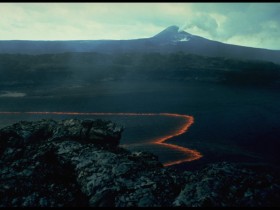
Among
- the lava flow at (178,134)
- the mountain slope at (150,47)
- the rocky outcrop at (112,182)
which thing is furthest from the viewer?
the mountain slope at (150,47)

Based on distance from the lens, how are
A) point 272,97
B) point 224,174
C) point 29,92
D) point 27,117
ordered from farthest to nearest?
point 29,92 < point 272,97 < point 27,117 < point 224,174

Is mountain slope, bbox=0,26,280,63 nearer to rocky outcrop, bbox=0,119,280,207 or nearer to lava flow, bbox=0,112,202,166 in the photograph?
lava flow, bbox=0,112,202,166

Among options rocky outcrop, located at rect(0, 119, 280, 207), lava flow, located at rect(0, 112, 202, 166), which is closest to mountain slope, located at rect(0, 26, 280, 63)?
lava flow, located at rect(0, 112, 202, 166)

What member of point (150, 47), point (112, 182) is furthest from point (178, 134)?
point (150, 47)

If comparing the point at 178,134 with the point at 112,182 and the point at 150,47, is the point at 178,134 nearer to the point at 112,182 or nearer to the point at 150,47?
the point at 112,182

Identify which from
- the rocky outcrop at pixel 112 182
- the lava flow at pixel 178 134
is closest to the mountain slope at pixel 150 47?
the lava flow at pixel 178 134

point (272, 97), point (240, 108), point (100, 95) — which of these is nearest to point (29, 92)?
point (100, 95)

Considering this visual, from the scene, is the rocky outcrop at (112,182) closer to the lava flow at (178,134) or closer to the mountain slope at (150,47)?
the lava flow at (178,134)

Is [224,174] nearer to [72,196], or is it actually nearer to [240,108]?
[72,196]
